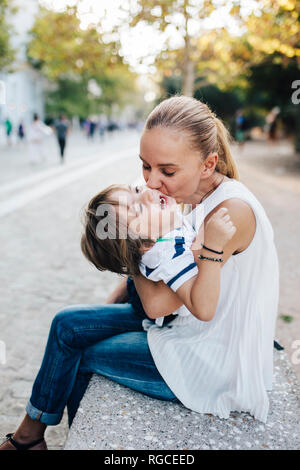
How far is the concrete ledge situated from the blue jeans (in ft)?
0.23

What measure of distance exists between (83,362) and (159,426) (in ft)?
1.74

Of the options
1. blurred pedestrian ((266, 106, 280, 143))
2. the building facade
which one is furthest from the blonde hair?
the building facade

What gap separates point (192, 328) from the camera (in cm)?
209

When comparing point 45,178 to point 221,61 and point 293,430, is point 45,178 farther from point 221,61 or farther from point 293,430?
point 293,430

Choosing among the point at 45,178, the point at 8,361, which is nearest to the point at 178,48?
the point at 45,178

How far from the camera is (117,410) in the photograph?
203 centimetres

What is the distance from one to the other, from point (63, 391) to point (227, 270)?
3.34 ft

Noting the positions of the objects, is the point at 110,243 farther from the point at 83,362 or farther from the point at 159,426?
the point at 159,426

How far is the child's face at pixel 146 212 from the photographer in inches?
75.3

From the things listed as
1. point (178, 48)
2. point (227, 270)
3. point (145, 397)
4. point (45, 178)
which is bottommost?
point (45, 178)

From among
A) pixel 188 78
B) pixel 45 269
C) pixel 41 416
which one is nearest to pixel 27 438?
pixel 41 416

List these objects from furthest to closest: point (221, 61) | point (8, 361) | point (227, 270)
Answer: point (221, 61) → point (8, 361) → point (227, 270)

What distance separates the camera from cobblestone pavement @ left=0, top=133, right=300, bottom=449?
3260 mm

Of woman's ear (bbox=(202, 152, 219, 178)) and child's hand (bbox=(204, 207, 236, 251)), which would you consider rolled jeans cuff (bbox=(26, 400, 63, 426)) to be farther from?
woman's ear (bbox=(202, 152, 219, 178))
